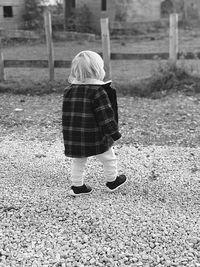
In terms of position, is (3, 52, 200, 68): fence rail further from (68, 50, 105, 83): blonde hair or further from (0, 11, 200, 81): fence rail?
(68, 50, 105, 83): blonde hair

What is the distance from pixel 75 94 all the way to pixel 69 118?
22 cm

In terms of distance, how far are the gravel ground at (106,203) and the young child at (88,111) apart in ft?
1.67

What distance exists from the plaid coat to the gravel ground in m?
0.51

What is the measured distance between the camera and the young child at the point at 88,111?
340 centimetres

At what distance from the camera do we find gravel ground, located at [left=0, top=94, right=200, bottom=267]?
9.48ft

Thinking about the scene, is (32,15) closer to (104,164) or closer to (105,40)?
(105,40)

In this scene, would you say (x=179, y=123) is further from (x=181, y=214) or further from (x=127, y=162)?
(x=181, y=214)

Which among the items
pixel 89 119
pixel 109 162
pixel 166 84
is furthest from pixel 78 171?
pixel 166 84

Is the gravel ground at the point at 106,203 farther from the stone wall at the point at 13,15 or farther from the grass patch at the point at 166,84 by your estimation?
the stone wall at the point at 13,15

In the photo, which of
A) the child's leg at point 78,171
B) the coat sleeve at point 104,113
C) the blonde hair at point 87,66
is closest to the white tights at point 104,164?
the child's leg at point 78,171

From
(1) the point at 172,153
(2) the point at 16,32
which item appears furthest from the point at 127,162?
(2) the point at 16,32

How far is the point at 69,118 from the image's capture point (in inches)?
139

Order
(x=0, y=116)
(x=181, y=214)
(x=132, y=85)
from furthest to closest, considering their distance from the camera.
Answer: (x=132, y=85) < (x=0, y=116) < (x=181, y=214)

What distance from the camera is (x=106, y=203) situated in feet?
11.8
